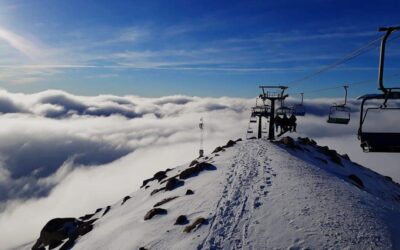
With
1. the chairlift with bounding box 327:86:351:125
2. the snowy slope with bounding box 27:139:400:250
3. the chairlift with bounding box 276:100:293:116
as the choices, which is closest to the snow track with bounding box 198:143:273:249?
the snowy slope with bounding box 27:139:400:250

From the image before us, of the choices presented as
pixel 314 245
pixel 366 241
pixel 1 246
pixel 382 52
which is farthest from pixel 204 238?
pixel 1 246

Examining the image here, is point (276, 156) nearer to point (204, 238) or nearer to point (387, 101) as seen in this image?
point (204, 238)

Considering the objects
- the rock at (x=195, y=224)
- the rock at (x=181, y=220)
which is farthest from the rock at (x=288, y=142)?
the rock at (x=195, y=224)

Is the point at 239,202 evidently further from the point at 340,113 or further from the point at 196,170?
the point at 196,170

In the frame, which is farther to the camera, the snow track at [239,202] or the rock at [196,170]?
the rock at [196,170]

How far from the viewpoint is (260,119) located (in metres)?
59.4

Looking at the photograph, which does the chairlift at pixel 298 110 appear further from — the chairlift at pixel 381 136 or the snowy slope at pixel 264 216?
the chairlift at pixel 381 136

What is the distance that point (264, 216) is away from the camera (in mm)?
24250

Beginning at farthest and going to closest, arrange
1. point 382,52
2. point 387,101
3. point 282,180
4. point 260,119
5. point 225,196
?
1. point 260,119
2. point 282,180
3. point 225,196
4. point 387,101
5. point 382,52

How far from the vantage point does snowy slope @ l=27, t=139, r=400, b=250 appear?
21.2 m

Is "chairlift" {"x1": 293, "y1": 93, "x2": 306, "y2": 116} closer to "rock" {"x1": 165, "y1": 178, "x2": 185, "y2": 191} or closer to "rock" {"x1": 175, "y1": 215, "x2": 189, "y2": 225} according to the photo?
"rock" {"x1": 165, "y1": 178, "x2": 185, "y2": 191}

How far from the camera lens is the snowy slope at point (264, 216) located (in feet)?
69.7

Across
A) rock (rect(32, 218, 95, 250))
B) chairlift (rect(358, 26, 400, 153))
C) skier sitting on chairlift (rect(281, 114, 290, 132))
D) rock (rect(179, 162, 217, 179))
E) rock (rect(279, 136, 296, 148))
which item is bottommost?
rock (rect(32, 218, 95, 250))

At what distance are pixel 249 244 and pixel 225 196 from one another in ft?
28.2
